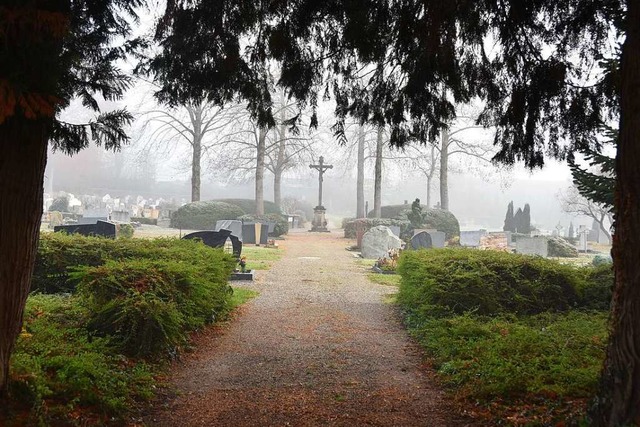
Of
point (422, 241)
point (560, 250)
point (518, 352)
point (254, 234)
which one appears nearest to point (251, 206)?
point (254, 234)

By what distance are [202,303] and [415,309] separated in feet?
9.95

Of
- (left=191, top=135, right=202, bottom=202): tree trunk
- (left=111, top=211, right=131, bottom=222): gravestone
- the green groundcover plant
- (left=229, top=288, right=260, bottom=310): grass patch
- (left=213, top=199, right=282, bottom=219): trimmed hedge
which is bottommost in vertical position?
(left=229, top=288, right=260, bottom=310): grass patch

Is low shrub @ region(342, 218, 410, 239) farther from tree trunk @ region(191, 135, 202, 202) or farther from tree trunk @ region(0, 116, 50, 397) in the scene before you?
tree trunk @ region(0, 116, 50, 397)

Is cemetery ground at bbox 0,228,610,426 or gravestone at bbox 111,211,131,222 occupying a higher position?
gravestone at bbox 111,211,131,222

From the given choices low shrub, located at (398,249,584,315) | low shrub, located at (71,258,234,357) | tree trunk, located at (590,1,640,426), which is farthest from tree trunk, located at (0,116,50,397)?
low shrub, located at (398,249,584,315)

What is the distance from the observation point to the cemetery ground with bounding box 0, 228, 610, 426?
146 inches

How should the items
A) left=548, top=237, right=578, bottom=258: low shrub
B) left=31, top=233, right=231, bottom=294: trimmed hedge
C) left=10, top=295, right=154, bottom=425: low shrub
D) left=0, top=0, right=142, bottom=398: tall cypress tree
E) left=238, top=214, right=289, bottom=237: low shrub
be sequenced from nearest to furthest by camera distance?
left=0, top=0, right=142, bottom=398: tall cypress tree, left=10, top=295, right=154, bottom=425: low shrub, left=31, top=233, right=231, bottom=294: trimmed hedge, left=548, top=237, right=578, bottom=258: low shrub, left=238, top=214, right=289, bottom=237: low shrub

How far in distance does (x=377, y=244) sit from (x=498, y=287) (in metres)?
10.4

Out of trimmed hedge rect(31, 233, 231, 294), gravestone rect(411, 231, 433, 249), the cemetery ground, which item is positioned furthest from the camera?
gravestone rect(411, 231, 433, 249)

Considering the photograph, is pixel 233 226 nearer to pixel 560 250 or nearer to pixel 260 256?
pixel 260 256

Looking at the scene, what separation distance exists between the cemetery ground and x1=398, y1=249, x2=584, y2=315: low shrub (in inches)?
0.9

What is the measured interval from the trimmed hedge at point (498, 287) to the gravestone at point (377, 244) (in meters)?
9.33

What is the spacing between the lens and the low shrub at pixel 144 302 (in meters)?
4.98

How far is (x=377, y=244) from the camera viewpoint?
17.5 meters
